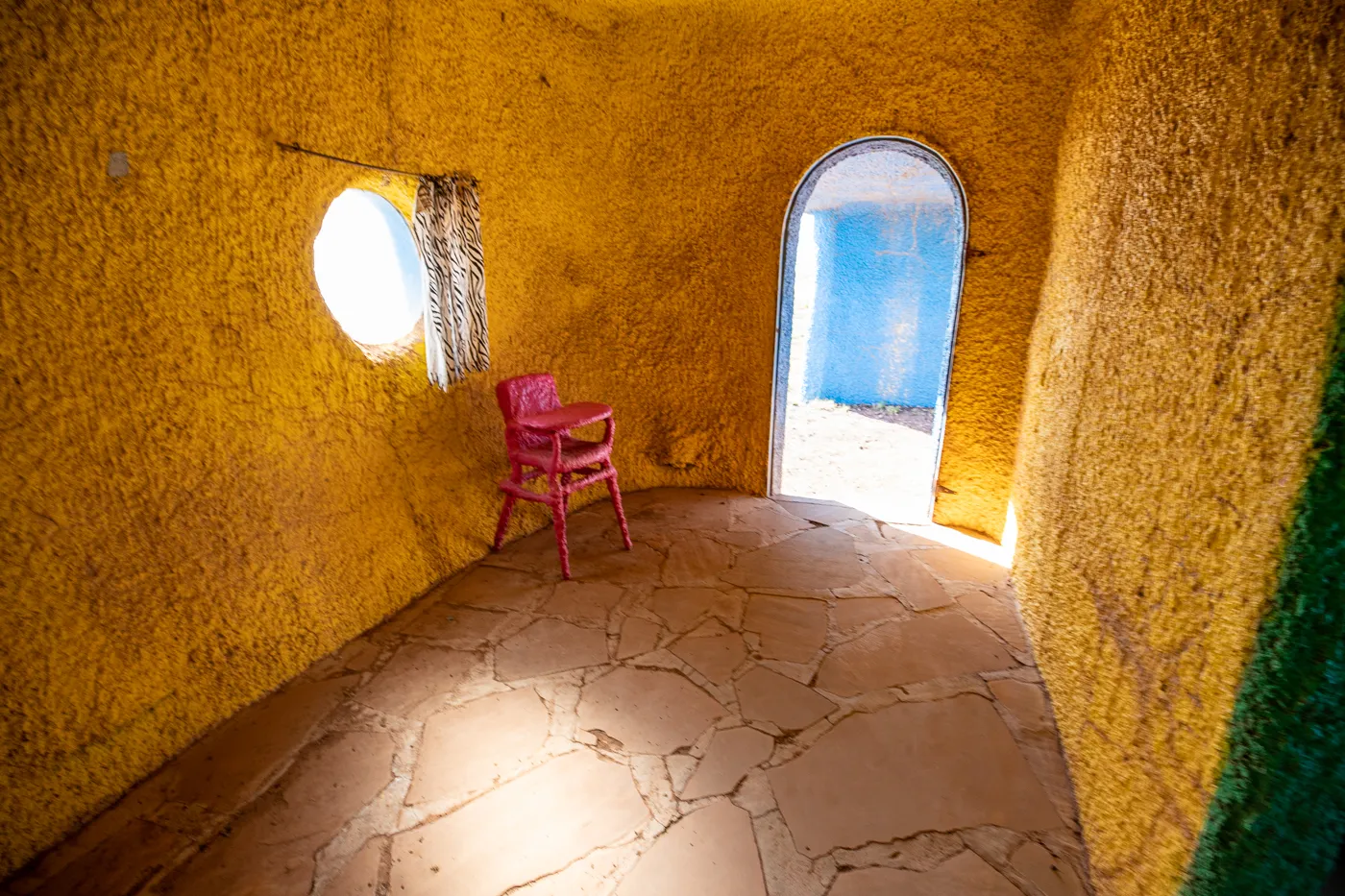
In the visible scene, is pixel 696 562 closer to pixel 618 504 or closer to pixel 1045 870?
pixel 618 504

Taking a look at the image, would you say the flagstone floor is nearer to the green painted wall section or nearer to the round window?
the green painted wall section

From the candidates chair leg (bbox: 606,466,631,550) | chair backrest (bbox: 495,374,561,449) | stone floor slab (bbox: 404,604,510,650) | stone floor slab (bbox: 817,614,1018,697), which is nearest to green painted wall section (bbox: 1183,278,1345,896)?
stone floor slab (bbox: 817,614,1018,697)

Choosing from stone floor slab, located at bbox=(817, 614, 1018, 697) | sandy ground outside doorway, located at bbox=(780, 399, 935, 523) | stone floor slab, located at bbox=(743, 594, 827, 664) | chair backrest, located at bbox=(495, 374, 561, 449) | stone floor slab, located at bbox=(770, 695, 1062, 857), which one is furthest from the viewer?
sandy ground outside doorway, located at bbox=(780, 399, 935, 523)

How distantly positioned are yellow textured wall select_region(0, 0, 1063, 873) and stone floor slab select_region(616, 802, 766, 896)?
2030 millimetres

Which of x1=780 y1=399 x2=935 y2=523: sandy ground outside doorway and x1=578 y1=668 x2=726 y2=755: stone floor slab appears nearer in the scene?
x1=578 y1=668 x2=726 y2=755: stone floor slab

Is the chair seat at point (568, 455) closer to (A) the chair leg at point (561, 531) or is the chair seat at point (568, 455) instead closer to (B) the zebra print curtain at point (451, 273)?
(A) the chair leg at point (561, 531)

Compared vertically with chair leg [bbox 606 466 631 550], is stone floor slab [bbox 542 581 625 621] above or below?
below

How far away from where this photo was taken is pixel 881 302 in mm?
10141

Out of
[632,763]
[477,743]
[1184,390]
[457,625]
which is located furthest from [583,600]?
[1184,390]

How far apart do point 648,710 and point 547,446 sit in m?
2.00

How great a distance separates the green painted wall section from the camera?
1150 mm

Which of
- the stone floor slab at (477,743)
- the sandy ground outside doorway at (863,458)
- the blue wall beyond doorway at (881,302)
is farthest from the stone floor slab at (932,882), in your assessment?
the blue wall beyond doorway at (881,302)

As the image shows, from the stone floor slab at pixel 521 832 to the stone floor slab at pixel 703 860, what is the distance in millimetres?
153

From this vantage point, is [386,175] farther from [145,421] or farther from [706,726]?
[706,726]
